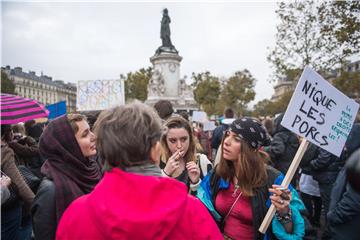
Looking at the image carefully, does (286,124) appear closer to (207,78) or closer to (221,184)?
(221,184)

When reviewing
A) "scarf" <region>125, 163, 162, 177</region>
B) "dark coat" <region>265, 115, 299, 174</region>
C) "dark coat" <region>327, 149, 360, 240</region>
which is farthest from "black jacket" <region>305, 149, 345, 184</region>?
"scarf" <region>125, 163, 162, 177</region>

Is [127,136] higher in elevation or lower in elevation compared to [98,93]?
lower

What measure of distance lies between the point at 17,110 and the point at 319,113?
9.68ft

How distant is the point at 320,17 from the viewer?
1334cm

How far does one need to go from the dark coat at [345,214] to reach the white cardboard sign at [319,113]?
0.53 meters

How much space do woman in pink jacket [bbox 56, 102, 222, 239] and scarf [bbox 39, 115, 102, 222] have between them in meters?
0.58

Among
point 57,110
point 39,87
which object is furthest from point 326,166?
point 39,87

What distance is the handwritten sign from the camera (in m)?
6.44

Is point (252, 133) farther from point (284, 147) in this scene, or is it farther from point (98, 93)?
point (98, 93)

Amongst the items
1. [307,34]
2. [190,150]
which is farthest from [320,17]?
[190,150]

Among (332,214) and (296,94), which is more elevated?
(296,94)

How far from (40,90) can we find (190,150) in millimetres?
102426

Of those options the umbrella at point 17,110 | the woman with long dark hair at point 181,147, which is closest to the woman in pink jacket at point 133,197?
the woman with long dark hair at point 181,147

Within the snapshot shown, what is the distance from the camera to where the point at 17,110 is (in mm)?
3086
